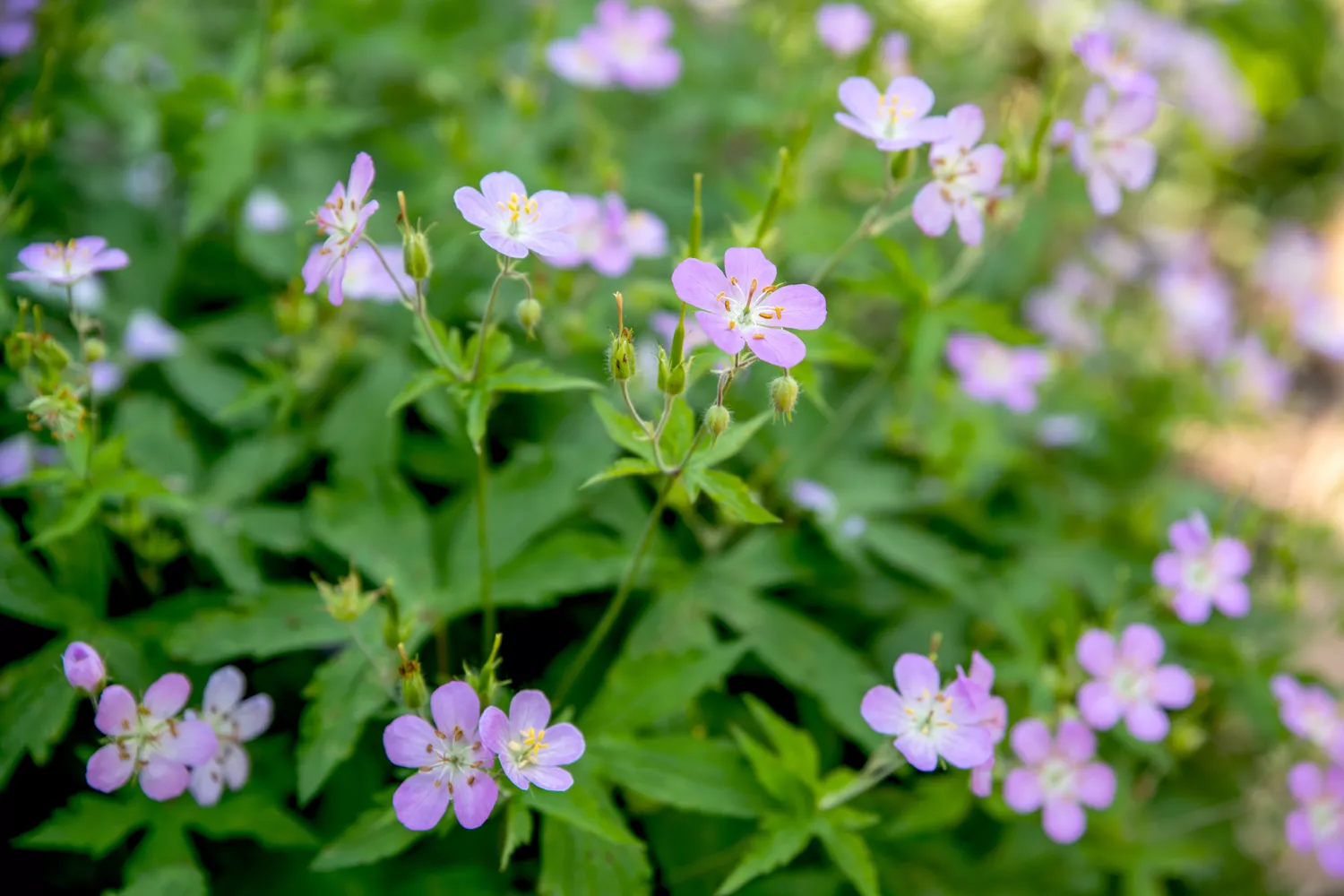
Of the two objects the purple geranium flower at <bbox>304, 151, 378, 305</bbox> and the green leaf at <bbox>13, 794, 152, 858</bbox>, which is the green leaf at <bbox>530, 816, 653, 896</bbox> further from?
the purple geranium flower at <bbox>304, 151, 378, 305</bbox>

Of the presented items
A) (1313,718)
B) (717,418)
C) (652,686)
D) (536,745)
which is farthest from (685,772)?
(1313,718)

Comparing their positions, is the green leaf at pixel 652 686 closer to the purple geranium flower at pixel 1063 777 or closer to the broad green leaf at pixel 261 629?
the broad green leaf at pixel 261 629

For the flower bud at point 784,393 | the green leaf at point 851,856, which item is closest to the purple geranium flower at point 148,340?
the flower bud at point 784,393

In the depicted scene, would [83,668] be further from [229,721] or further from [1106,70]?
[1106,70]

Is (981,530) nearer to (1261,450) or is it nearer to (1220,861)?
(1220,861)

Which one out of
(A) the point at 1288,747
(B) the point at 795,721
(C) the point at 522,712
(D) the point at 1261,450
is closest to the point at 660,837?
(B) the point at 795,721

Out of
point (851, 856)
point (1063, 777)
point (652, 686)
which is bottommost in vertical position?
point (1063, 777)
